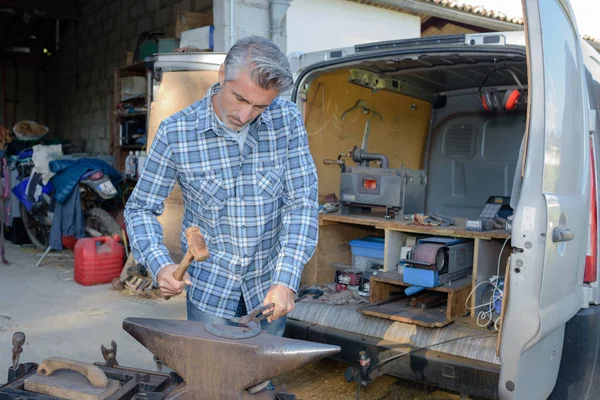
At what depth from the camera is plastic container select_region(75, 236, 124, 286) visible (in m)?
6.40

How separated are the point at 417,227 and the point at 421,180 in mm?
728

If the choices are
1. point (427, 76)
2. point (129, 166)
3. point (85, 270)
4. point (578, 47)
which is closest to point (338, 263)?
point (427, 76)

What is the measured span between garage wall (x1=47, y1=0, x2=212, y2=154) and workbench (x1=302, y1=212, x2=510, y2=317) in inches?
199

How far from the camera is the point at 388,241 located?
3949 mm

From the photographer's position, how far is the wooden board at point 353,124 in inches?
171

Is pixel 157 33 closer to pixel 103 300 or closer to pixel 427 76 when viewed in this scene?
pixel 103 300

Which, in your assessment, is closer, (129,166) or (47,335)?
A: (47,335)

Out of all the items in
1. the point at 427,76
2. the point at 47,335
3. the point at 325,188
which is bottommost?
the point at 47,335

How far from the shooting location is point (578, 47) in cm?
275

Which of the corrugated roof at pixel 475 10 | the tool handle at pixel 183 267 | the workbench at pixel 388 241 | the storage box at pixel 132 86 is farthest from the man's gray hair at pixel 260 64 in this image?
the corrugated roof at pixel 475 10

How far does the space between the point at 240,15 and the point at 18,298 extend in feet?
12.3

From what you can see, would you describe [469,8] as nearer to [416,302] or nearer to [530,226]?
[416,302]

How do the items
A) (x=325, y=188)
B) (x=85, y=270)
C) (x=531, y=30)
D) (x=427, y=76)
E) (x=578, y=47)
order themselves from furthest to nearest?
(x=85, y=270), (x=427, y=76), (x=325, y=188), (x=578, y=47), (x=531, y=30)

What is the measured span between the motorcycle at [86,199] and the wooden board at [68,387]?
5611mm
